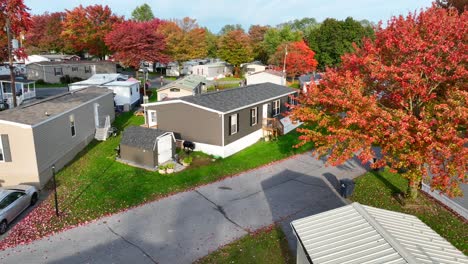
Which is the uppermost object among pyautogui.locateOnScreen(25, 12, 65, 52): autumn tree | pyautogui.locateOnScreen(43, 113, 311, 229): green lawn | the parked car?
pyautogui.locateOnScreen(25, 12, 65, 52): autumn tree

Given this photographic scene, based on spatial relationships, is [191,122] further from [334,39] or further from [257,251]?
[334,39]

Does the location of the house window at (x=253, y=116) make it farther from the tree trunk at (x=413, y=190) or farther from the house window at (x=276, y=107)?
the tree trunk at (x=413, y=190)

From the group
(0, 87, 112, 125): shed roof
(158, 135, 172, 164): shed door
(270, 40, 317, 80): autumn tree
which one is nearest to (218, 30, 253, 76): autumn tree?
(270, 40, 317, 80): autumn tree

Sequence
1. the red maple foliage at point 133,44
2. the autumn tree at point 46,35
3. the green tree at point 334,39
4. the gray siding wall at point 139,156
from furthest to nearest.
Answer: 1. the autumn tree at point 46,35
2. the green tree at point 334,39
3. the red maple foliage at point 133,44
4. the gray siding wall at point 139,156

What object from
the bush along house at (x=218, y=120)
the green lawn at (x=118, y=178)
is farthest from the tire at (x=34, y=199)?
the bush along house at (x=218, y=120)

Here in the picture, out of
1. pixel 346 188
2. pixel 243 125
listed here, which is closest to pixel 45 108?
pixel 243 125

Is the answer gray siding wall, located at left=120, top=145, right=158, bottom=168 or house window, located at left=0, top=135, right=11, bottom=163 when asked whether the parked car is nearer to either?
house window, located at left=0, top=135, right=11, bottom=163

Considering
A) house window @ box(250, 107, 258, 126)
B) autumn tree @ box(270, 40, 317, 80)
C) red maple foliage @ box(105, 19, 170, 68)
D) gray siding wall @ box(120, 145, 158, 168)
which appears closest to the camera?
gray siding wall @ box(120, 145, 158, 168)
